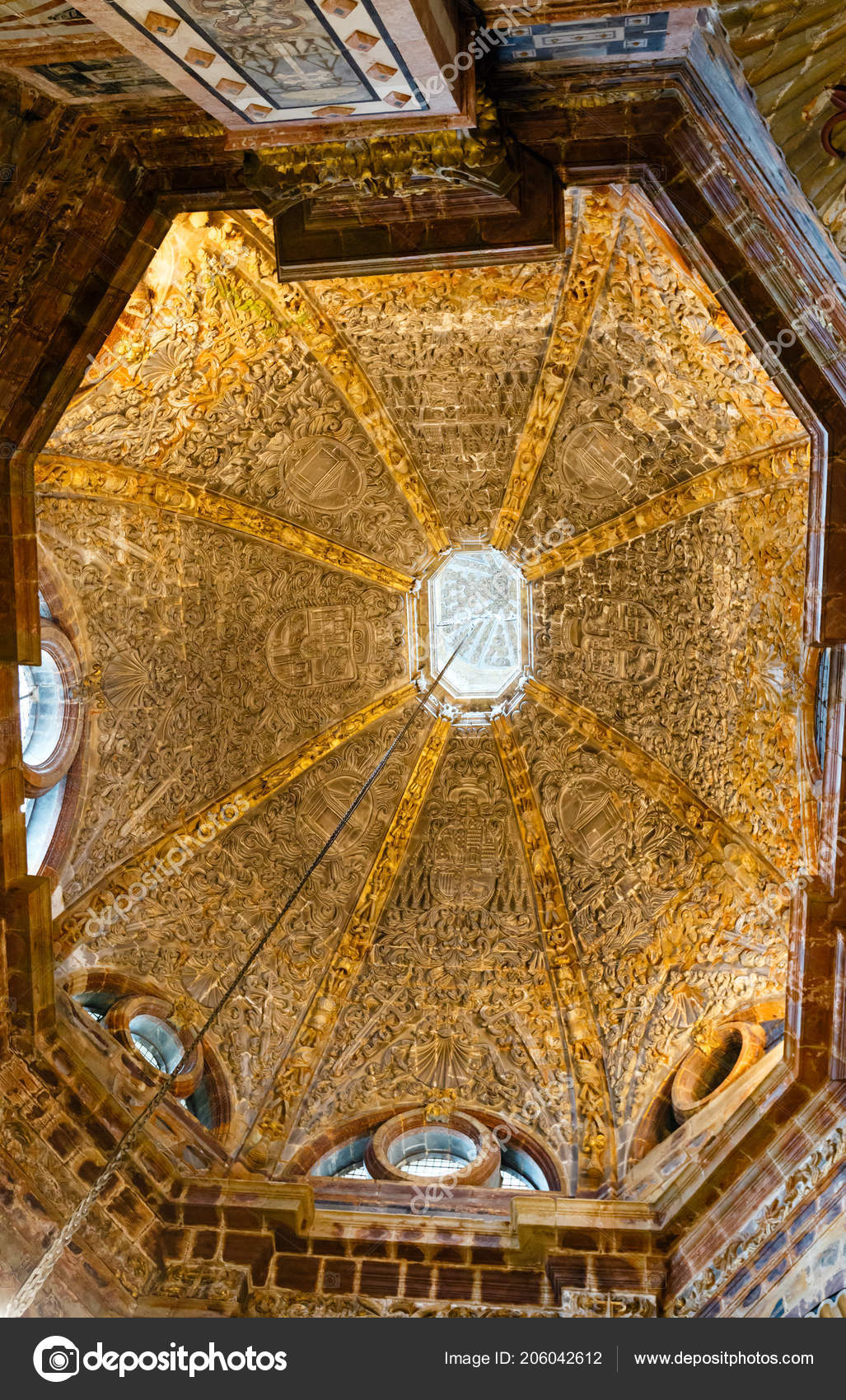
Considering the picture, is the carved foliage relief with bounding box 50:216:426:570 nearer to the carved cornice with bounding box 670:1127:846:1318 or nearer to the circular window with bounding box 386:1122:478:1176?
the circular window with bounding box 386:1122:478:1176

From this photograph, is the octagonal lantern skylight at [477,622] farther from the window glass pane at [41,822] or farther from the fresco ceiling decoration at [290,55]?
the fresco ceiling decoration at [290,55]

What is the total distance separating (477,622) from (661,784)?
290cm

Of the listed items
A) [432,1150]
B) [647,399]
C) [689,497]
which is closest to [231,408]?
[647,399]

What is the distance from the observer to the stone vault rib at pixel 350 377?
12.8 m

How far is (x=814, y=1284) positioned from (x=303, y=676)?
835cm

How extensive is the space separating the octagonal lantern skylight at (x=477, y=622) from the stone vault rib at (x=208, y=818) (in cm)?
64

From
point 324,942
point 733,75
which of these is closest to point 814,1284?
point 324,942

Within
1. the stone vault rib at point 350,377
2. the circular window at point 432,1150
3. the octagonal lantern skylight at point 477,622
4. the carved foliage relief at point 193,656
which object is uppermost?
the stone vault rib at point 350,377

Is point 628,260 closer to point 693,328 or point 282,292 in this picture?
point 693,328

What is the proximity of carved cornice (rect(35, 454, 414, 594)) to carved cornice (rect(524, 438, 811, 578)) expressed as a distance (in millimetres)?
1809

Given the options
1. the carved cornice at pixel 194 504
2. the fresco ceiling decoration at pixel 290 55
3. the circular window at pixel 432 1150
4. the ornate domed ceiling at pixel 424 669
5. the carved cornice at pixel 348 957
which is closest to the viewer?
the fresco ceiling decoration at pixel 290 55

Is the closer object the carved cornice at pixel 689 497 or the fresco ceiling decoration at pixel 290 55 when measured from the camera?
the fresco ceiling decoration at pixel 290 55

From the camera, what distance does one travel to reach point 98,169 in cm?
990
